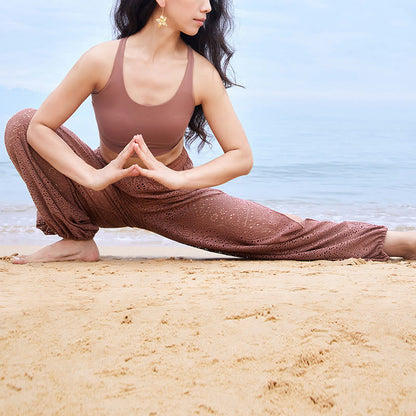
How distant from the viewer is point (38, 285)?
215cm

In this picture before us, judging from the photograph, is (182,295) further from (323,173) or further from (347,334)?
(323,173)

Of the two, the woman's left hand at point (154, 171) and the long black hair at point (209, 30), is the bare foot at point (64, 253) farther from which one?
the long black hair at point (209, 30)

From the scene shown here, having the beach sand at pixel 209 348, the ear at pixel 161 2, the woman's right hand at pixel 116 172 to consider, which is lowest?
the beach sand at pixel 209 348

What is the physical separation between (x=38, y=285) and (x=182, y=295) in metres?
0.53

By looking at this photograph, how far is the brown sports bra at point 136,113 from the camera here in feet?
8.63

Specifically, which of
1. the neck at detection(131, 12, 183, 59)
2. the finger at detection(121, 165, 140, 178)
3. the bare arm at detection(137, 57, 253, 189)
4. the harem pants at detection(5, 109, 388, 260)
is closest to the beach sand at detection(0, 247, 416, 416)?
the finger at detection(121, 165, 140, 178)

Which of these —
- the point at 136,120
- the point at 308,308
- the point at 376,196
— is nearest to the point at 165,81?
the point at 136,120

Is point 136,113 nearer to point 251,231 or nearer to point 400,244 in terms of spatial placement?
point 251,231

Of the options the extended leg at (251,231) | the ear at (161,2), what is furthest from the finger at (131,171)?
the ear at (161,2)

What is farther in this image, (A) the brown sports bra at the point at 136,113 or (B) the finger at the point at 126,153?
(A) the brown sports bra at the point at 136,113

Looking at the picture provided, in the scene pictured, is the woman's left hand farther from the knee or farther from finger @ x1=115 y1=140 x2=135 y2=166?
the knee

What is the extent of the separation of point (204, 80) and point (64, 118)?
588mm

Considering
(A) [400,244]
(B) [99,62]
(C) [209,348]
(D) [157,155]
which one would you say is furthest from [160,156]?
(C) [209,348]

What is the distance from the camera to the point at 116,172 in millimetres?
2502
